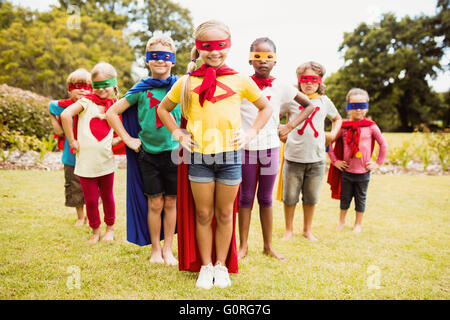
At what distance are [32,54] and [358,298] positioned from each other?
21732 millimetres

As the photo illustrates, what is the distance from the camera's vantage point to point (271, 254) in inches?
141

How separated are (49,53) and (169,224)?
1923 cm

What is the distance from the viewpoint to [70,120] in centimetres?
363

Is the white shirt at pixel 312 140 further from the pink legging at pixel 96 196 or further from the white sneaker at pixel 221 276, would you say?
the pink legging at pixel 96 196

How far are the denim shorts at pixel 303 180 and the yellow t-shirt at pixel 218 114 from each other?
1739 mm

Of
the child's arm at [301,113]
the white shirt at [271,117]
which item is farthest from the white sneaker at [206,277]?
the child's arm at [301,113]

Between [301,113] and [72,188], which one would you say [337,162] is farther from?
[72,188]

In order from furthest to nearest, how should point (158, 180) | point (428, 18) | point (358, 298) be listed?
point (428, 18) → point (158, 180) → point (358, 298)

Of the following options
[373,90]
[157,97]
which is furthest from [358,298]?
[373,90]

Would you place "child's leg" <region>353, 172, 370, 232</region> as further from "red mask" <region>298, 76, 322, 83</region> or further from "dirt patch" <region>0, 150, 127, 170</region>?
"dirt patch" <region>0, 150, 127, 170</region>

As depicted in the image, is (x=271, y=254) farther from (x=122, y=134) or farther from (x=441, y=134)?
(x=441, y=134)

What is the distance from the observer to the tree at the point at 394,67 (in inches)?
1115

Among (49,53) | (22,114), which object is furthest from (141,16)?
(22,114)

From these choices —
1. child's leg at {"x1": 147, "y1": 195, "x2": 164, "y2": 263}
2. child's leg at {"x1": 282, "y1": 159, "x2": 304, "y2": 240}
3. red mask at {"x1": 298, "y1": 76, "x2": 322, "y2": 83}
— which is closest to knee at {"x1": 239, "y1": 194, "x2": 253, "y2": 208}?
child's leg at {"x1": 147, "y1": 195, "x2": 164, "y2": 263}
